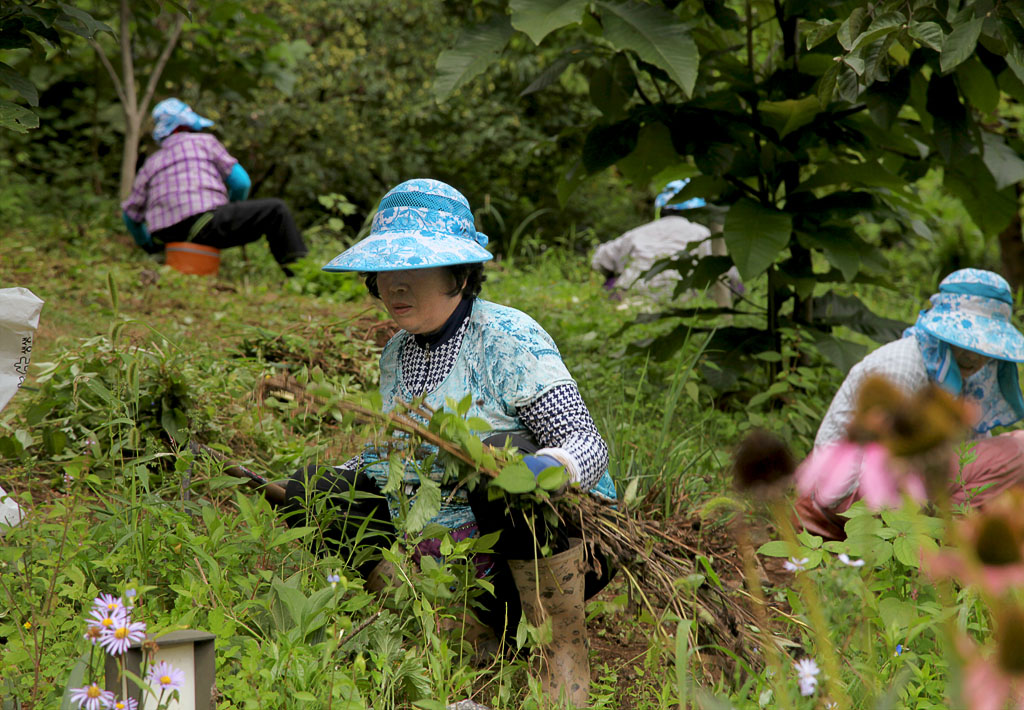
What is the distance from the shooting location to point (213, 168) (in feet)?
19.8

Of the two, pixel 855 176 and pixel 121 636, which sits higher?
pixel 121 636

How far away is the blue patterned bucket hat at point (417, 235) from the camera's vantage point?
202 centimetres

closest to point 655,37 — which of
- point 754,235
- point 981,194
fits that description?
point 754,235

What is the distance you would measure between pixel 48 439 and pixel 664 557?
171 cm

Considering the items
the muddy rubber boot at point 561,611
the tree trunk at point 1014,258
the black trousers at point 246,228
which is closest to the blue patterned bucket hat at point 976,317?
the muddy rubber boot at point 561,611

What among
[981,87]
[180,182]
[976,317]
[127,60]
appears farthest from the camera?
[127,60]

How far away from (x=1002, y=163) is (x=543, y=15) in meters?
1.79

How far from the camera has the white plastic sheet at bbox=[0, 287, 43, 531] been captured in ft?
7.22

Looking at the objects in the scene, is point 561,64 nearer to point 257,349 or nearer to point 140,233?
point 257,349

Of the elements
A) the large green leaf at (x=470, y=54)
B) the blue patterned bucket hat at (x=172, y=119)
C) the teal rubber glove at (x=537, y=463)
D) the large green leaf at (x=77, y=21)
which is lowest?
the blue patterned bucket hat at (x=172, y=119)

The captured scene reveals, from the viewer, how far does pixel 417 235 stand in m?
2.09

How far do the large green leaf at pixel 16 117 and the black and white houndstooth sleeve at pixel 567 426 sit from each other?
1.16 metres

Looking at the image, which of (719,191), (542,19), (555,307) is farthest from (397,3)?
(542,19)

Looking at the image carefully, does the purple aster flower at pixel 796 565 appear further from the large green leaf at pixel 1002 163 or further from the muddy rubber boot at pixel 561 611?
the large green leaf at pixel 1002 163
